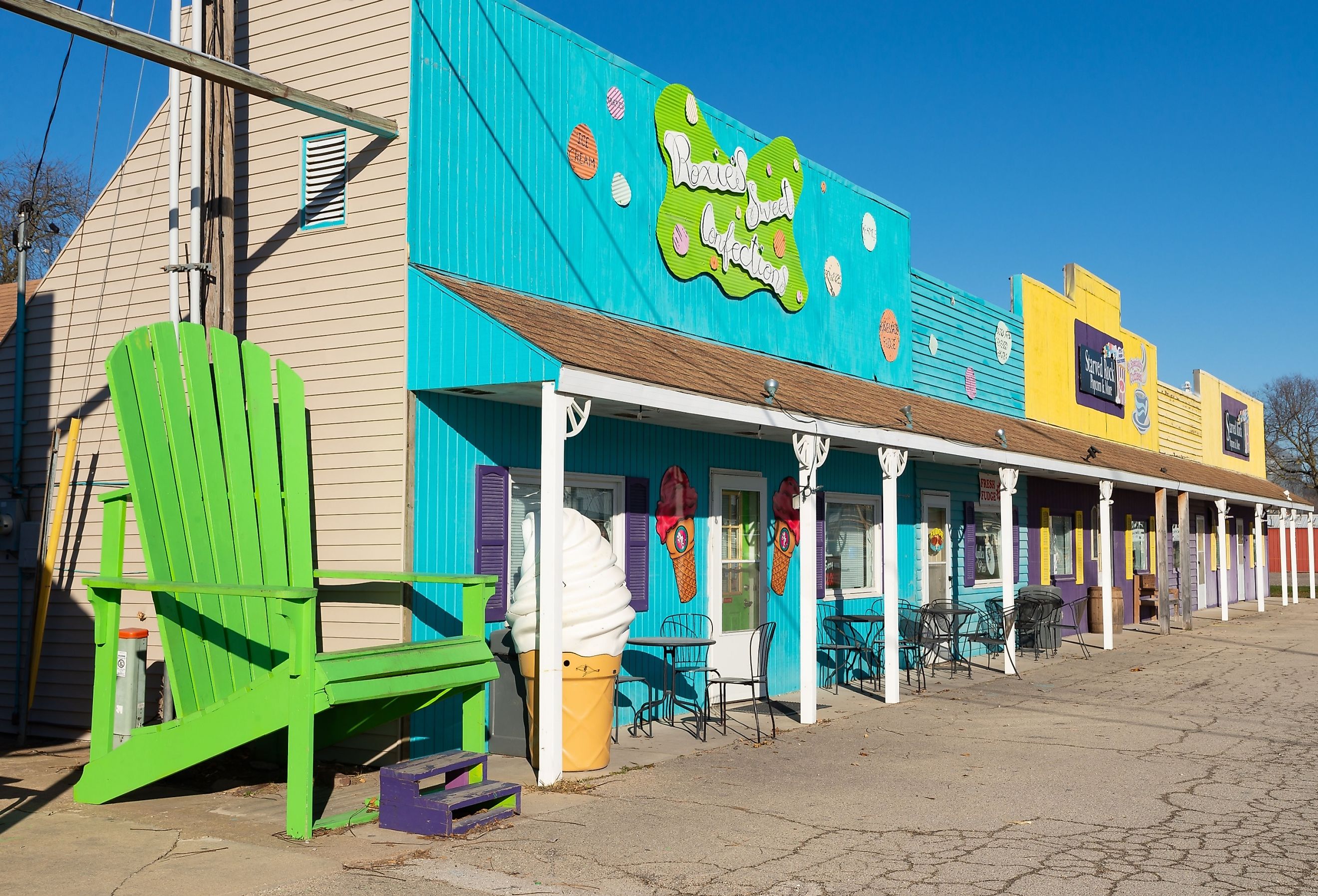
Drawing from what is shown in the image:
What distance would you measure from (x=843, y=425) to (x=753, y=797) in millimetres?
4442

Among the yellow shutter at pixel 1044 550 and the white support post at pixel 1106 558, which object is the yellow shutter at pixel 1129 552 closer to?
the yellow shutter at pixel 1044 550

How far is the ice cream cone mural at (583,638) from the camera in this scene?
8008 millimetres

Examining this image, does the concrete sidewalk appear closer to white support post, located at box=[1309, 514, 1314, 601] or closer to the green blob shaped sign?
the green blob shaped sign

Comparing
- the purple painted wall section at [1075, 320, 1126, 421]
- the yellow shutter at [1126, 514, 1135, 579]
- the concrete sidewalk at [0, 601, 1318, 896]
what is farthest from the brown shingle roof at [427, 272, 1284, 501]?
the yellow shutter at [1126, 514, 1135, 579]

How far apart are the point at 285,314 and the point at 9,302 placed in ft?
17.9

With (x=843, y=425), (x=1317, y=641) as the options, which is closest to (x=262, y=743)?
(x=843, y=425)

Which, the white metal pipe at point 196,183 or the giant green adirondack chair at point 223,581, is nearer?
the giant green adirondack chair at point 223,581

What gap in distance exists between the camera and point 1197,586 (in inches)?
1109

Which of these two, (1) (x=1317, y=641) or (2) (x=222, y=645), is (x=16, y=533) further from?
(1) (x=1317, y=641)

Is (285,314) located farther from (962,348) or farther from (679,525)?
(962,348)

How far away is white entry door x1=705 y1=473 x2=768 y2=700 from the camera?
11539mm

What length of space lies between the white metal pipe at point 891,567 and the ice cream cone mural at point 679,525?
6.50ft

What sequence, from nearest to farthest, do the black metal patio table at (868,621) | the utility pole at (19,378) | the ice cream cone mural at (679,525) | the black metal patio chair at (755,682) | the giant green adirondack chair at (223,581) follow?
1. the giant green adirondack chair at (223,581)
2. the black metal patio chair at (755,682)
3. the utility pole at (19,378)
4. the ice cream cone mural at (679,525)
5. the black metal patio table at (868,621)

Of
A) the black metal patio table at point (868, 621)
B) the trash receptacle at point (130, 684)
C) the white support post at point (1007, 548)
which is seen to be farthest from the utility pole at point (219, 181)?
the white support post at point (1007, 548)
